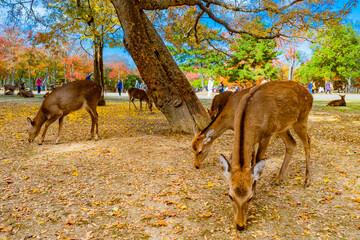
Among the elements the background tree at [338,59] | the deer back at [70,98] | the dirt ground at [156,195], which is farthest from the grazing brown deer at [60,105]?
the background tree at [338,59]

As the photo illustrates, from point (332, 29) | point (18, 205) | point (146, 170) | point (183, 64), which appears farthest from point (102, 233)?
point (183, 64)

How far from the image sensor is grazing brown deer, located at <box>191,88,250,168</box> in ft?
14.2

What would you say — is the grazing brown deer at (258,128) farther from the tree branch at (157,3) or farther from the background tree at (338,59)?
the background tree at (338,59)

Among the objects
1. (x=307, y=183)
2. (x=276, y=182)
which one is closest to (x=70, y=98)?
(x=276, y=182)

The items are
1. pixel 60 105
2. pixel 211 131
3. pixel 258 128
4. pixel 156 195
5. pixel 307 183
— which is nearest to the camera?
pixel 258 128

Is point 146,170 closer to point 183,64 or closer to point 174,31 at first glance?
point 174,31

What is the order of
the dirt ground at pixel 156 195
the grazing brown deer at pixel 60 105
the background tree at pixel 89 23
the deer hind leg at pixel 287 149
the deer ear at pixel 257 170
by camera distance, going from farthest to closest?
1. the background tree at pixel 89 23
2. the grazing brown deer at pixel 60 105
3. the deer hind leg at pixel 287 149
4. the dirt ground at pixel 156 195
5. the deer ear at pixel 257 170

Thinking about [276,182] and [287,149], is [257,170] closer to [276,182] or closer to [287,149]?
[276,182]

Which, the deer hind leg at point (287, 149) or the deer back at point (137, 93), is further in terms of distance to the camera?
the deer back at point (137, 93)

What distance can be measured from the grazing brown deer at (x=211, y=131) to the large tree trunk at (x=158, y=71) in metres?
2.14

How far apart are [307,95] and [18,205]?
4.52 m

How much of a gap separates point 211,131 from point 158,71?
3173 mm

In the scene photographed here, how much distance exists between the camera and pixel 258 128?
10.5ft

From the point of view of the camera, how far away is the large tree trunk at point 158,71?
21.7ft
